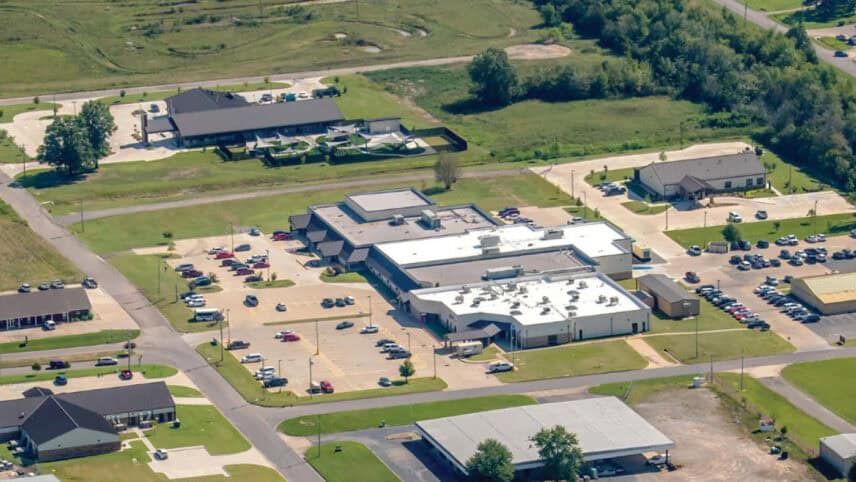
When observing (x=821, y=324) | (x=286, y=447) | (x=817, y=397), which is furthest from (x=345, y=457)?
(x=821, y=324)

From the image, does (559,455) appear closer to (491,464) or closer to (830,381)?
(491,464)

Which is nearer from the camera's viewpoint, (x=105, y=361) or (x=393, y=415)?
(x=393, y=415)

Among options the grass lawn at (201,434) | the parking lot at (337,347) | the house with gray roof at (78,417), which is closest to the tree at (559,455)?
the parking lot at (337,347)

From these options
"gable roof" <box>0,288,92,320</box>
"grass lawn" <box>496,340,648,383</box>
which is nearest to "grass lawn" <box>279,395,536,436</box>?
"grass lawn" <box>496,340,648,383</box>

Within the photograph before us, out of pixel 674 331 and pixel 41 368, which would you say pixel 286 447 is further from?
pixel 674 331

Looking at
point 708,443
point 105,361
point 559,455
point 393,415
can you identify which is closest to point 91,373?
point 105,361

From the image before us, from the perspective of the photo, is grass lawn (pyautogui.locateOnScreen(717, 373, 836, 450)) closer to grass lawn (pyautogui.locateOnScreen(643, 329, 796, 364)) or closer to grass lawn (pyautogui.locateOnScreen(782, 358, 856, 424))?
grass lawn (pyautogui.locateOnScreen(782, 358, 856, 424))
